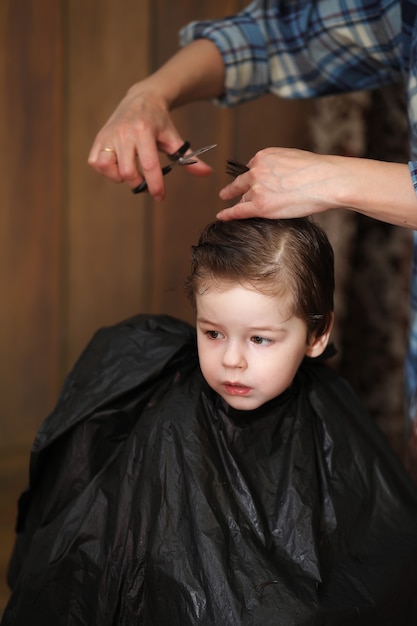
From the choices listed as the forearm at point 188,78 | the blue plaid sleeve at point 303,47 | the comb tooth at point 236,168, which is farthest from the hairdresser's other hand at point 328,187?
the blue plaid sleeve at point 303,47

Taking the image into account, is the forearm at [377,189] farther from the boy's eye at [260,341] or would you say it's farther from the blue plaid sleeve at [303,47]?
the blue plaid sleeve at [303,47]

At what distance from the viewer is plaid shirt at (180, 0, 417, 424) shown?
179 cm

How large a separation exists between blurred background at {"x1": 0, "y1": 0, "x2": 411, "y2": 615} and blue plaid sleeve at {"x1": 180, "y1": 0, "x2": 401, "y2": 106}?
2.55 ft

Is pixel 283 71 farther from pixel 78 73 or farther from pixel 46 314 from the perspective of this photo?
pixel 46 314

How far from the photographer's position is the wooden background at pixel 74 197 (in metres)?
2.60

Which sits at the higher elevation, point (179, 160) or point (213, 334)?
point (179, 160)

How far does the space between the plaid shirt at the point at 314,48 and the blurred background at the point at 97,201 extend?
2.58ft

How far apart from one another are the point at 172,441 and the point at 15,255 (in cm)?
131

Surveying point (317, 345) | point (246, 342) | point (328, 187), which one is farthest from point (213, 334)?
point (328, 187)

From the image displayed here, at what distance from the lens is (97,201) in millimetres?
2756

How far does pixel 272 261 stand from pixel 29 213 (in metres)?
1.38

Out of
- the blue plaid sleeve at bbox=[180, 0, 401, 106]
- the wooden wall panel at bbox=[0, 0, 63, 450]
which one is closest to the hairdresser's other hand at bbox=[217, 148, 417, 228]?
the blue plaid sleeve at bbox=[180, 0, 401, 106]

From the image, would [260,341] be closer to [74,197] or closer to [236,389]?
[236,389]

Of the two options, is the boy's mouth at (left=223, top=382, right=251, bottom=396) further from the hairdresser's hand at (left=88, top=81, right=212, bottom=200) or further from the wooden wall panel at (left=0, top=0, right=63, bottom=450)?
the wooden wall panel at (left=0, top=0, right=63, bottom=450)
